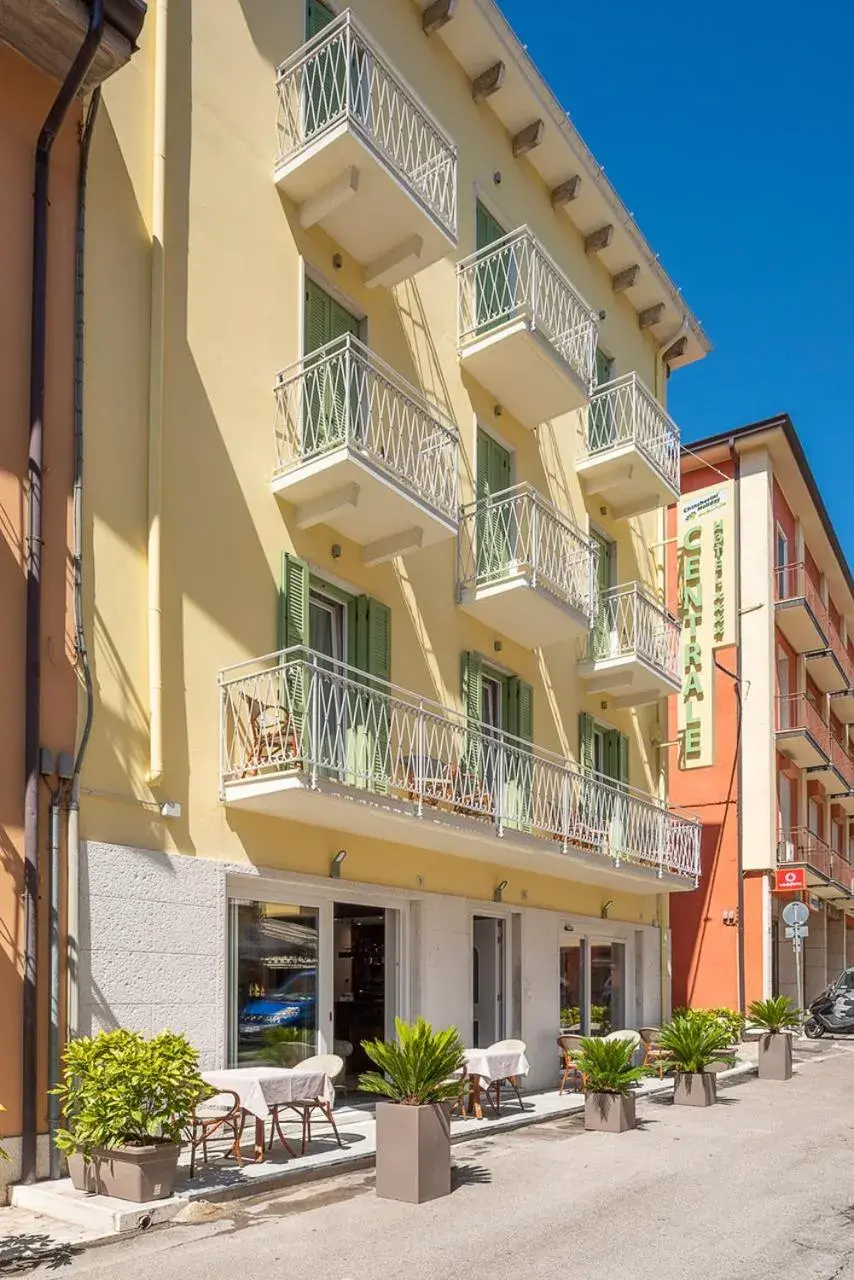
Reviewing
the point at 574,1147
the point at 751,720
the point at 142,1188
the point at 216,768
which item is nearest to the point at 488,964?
the point at 574,1147

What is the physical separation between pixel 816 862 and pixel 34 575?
26.6 m

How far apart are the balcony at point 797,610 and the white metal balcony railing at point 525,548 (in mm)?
13123

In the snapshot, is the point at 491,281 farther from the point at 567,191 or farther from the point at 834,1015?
the point at 834,1015

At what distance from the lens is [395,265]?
14250 mm

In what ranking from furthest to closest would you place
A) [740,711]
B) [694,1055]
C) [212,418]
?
1. [740,711]
2. [694,1055]
3. [212,418]

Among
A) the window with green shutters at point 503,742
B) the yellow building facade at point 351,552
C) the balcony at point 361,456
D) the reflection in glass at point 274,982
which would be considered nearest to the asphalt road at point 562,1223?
the reflection in glass at point 274,982

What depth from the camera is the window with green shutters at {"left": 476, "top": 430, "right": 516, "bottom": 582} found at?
53.2 ft

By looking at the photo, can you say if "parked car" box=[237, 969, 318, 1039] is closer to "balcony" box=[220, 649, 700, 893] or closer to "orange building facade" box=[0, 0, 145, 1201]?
"balcony" box=[220, 649, 700, 893]

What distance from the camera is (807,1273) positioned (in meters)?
7.11

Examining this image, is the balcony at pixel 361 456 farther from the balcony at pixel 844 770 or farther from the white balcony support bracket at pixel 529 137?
the balcony at pixel 844 770

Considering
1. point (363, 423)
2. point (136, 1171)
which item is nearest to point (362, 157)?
point (363, 423)

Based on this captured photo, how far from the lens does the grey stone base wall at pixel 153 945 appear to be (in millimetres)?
9711

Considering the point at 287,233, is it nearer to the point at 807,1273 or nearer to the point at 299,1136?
the point at 299,1136

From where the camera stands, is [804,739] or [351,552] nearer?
[351,552]
